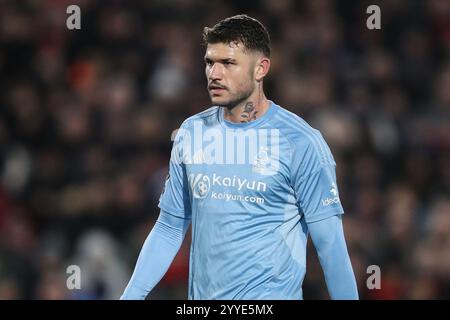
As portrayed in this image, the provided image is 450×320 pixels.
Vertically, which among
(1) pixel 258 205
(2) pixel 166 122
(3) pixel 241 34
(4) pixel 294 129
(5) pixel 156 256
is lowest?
(5) pixel 156 256

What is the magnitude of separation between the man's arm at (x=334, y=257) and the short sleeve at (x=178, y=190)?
24.9 inches

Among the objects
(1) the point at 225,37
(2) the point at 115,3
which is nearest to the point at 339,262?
(1) the point at 225,37

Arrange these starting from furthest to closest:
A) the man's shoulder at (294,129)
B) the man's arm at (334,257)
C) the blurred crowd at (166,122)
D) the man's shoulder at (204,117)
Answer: the blurred crowd at (166,122) → the man's shoulder at (204,117) → the man's shoulder at (294,129) → the man's arm at (334,257)

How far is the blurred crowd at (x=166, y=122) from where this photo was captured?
752cm

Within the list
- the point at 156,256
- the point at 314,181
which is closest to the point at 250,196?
the point at 314,181

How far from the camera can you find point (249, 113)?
419cm

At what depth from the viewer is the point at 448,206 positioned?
782 centimetres

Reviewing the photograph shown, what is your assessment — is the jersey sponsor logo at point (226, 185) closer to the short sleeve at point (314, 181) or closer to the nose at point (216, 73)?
the short sleeve at point (314, 181)

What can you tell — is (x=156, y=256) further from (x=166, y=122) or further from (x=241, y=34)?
(x=166, y=122)

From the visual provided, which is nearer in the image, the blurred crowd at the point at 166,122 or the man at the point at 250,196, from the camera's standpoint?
the man at the point at 250,196

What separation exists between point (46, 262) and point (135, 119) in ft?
5.48

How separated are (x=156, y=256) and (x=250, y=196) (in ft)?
1.75

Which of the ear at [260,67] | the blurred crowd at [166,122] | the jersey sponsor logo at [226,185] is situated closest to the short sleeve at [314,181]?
the jersey sponsor logo at [226,185]

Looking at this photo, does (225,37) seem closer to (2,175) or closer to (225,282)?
(225,282)
